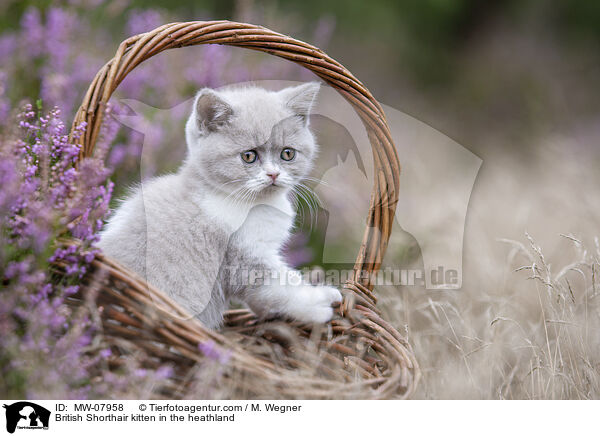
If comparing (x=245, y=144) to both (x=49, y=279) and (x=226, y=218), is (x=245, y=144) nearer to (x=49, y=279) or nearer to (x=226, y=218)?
(x=226, y=218)

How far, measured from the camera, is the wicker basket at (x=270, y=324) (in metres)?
1.08

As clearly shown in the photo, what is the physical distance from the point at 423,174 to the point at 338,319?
1.35 m

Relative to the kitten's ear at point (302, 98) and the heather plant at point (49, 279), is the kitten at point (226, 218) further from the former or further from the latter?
the heather plant at point (49, 279)

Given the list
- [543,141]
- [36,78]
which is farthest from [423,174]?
[36,78]

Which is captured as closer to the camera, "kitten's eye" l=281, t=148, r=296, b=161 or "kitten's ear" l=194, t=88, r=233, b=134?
"kitten's ear" l=194, t=88, r=233, b=134

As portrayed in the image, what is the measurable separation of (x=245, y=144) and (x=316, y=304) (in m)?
0.42

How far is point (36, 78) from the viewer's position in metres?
1.83

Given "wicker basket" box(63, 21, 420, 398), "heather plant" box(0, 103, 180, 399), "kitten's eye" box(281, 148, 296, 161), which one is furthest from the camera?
"kitten's eye" box(281, 148, 296, 161)

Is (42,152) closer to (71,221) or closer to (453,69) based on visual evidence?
(71,221)

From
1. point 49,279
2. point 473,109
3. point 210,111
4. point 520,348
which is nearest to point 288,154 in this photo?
point 210,111

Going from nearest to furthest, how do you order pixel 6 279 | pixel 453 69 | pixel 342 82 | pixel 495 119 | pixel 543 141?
pixel 6 279, pixel 342 82, pixel 543 141, pixel 495 119, pixel 453 69

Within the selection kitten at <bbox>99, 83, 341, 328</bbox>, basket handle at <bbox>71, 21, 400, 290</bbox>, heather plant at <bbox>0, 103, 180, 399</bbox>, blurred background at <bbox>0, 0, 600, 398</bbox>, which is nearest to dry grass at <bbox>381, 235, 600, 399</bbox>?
blurred background at <bbox>0, 0, 600, 398</bbox>

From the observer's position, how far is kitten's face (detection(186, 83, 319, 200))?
134cm

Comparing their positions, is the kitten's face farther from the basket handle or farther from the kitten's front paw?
the kitten's front paw
